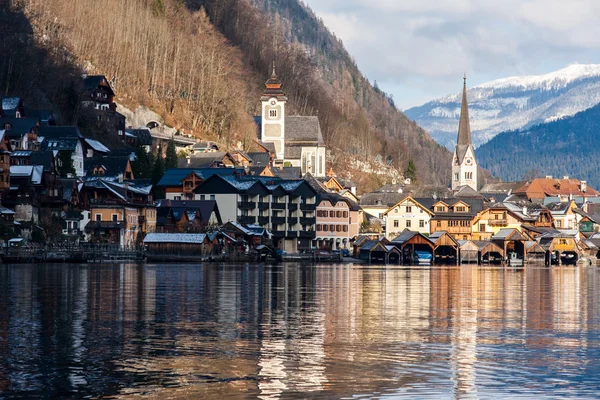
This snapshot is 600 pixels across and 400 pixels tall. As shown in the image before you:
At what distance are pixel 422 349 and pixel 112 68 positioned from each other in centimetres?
12377

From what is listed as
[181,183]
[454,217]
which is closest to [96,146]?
[181,183]

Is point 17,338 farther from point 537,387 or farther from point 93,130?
point 93,130

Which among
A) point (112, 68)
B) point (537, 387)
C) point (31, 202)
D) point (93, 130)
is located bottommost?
point (537, 387)

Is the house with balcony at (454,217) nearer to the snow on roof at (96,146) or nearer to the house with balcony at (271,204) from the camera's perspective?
the house with balcony at (271,204)

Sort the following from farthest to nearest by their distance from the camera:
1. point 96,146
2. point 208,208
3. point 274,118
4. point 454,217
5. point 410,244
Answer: point 274,118 → point 454,217 → point 410,244 → point 96,146 → point 208,208

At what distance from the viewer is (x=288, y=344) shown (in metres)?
31.2

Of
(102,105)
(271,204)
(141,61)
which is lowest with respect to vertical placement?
(271,204)

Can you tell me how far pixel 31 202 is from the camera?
3952 inches

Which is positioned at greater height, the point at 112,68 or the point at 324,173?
the point at 112,68

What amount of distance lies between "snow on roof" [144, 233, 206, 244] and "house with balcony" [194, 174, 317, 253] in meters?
19.4

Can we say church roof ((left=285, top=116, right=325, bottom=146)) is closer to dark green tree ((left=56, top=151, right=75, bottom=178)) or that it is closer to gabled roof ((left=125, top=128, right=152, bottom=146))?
gabled roof ((left=125, top=128, right=152, bottom=146))

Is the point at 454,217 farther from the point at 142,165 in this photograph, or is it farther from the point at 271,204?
the point at 142,165

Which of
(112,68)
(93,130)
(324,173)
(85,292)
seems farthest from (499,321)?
(324,173)

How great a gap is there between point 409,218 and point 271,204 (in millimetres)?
27279
